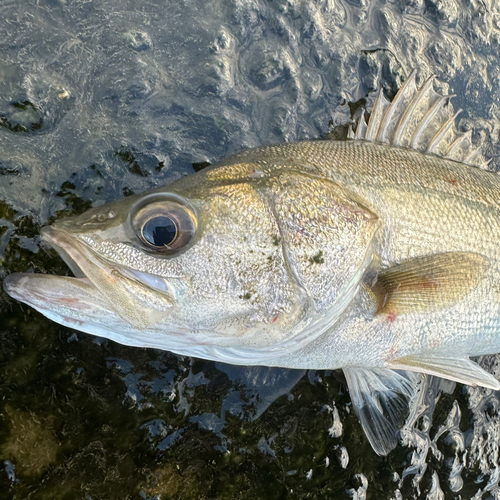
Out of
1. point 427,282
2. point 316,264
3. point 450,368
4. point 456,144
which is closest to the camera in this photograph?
point 316,264

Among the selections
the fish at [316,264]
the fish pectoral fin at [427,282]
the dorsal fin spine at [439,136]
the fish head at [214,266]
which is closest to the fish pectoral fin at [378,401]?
the fish at [316,264]

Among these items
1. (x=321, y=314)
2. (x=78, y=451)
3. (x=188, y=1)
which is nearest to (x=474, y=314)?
(x=321, y=314)

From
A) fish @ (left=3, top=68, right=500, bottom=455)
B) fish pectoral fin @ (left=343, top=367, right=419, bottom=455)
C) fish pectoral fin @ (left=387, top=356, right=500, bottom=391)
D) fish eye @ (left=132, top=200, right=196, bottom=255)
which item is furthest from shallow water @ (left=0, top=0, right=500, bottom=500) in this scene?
fish eye @ (left=132, top=200, right=196, bottom=255)

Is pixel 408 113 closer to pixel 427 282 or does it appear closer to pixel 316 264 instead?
pixel 427 282

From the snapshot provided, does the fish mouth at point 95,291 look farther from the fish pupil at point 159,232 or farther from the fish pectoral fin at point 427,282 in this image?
the fish pectoral fin at point 427,282

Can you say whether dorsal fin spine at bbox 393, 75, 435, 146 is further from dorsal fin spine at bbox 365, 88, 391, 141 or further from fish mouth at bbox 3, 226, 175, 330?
fish mouth at bbox 3, 226, 175, 330

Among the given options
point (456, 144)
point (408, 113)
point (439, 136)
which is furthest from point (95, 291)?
point (456, 144)

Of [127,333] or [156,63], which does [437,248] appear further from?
[156,63]
